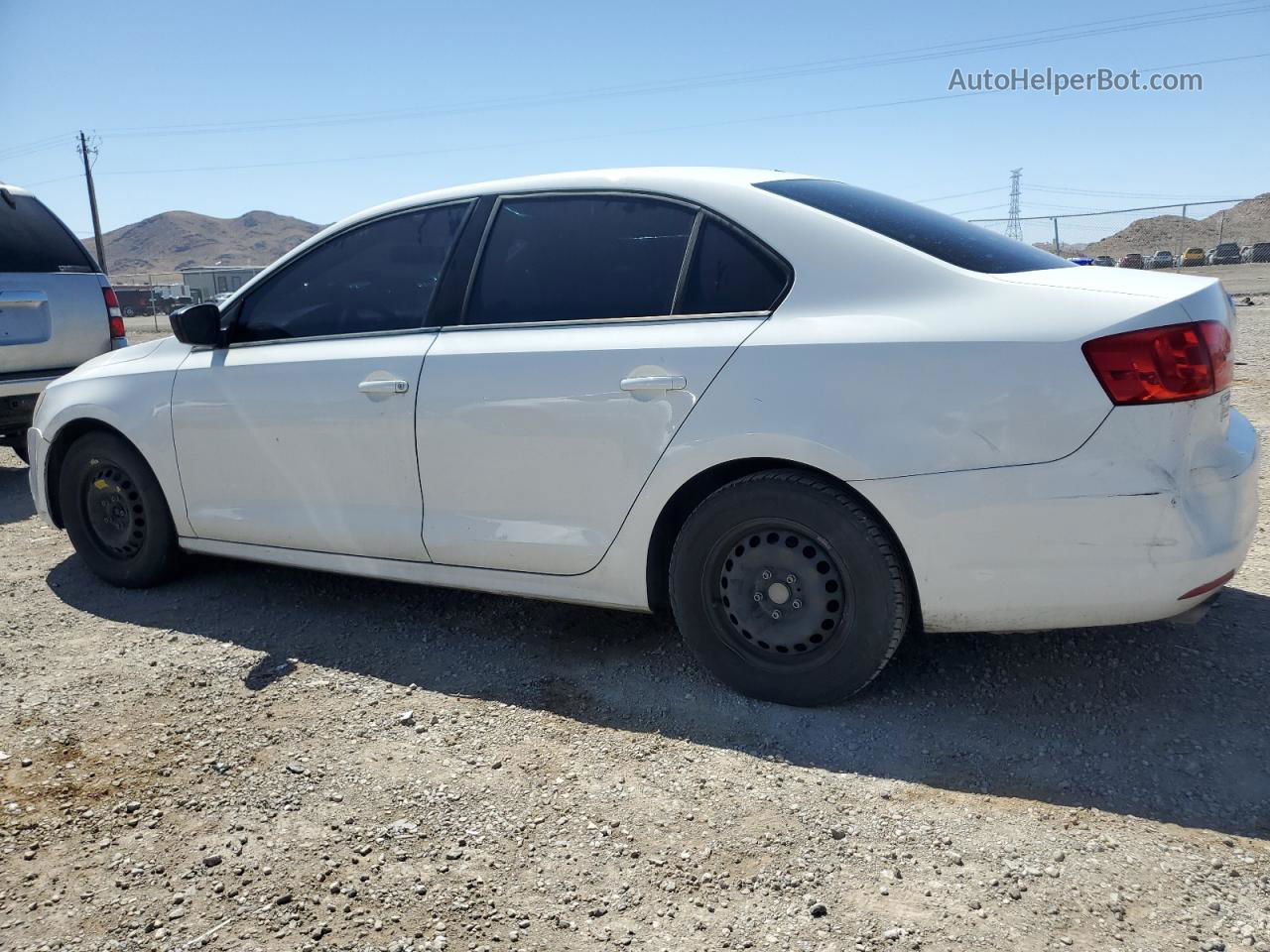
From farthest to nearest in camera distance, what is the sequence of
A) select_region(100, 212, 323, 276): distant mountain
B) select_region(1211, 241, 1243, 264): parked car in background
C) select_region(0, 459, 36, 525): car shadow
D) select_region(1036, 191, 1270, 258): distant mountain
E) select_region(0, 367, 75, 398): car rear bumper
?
select_region(100, 212, 323, 276): distant mountain → select_region(1036, 191, 1270, 258): distant mountain → select_region(1211, 241, 1243, 264): parked car in background → select_region(0, 367, 75, 398): car rear bumper → select_region(0, 459, 36, 525): car shadow

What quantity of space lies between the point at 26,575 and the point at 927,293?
179 inches

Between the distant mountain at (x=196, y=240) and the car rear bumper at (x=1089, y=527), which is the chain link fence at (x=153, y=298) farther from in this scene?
the distant mountain at (x=196, y=240)

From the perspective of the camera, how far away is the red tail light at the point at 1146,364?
261cm

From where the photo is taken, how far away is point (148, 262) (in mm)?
155000

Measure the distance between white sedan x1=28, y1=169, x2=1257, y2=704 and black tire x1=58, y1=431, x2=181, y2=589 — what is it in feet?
0.56

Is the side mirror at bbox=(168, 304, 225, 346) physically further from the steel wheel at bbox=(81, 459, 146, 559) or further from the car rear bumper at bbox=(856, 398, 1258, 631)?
the car rear bumper at bbox=(856, 398, 1258, 631)

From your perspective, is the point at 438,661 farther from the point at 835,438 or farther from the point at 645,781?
the point at 835,438

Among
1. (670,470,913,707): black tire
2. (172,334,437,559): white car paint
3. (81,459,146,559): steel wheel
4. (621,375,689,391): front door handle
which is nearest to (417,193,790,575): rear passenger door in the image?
(621,375,689,391): front door handle

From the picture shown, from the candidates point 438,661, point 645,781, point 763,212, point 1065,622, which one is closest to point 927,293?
point 763,212

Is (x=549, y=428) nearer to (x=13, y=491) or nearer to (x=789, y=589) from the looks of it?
(x=789, y=589)

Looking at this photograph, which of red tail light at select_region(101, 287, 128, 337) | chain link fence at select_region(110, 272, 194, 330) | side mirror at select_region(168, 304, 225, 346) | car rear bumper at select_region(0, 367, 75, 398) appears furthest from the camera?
chain link fence at select_region(110, 272, 194, 330)

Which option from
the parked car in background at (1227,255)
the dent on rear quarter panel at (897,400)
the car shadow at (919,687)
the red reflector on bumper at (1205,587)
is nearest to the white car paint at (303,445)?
the car shadow at (919,687)

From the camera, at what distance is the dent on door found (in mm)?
3148

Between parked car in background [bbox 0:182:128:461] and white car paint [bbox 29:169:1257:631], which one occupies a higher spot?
parked car in background [bbox 0:182:128:461]
